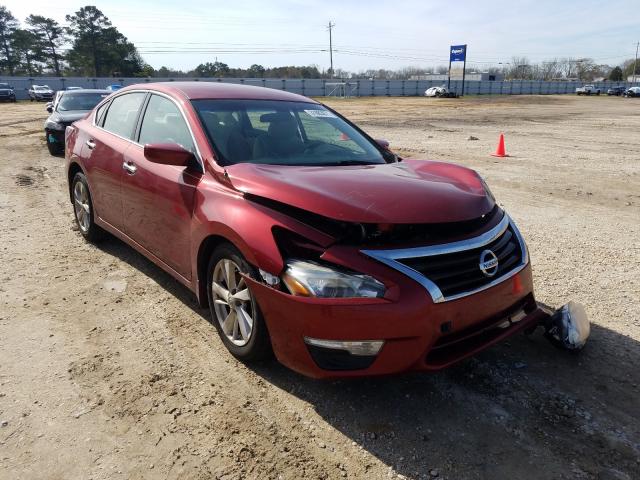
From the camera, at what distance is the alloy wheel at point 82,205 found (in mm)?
5312

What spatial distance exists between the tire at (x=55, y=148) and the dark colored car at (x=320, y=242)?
1004cm

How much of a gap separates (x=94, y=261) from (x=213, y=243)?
2.46 m

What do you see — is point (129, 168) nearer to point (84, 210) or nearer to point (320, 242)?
point (84, 210)

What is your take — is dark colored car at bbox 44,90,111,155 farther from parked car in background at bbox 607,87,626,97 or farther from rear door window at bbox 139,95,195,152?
parked car in background at bbox 607,87,626,97

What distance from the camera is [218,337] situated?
359cm

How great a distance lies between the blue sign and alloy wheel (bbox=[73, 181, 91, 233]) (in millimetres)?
73894

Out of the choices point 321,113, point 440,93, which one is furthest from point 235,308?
point 440,93

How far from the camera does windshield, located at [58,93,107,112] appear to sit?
1288cm

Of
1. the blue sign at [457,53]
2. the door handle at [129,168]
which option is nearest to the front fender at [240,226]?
the door handle at [129,168]

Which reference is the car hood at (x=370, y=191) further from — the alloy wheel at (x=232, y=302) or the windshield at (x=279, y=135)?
the alloy wheel at (x=232, y=302)

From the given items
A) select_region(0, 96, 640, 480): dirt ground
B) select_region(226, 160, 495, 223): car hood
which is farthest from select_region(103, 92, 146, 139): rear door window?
select_region(226, 160, 495, 223): car hood

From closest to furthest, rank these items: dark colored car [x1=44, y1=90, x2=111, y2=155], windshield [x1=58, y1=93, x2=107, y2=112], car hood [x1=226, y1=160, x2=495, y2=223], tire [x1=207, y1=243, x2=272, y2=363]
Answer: car hood [x1=226, y1=160, x2=495, y2=223], tire [x1=207, y1=243, x2=272, y2=363], dark colored car [x1=44, y1=90, x2=111, y2=155], windshield [x1=58, y1=93, x2=107, y2=112]

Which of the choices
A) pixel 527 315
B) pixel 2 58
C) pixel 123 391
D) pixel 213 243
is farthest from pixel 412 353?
pixel 2 58

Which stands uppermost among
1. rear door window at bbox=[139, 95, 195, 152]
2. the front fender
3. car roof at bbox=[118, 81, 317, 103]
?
car roof at bbox=[118, 81, 317, 103]
